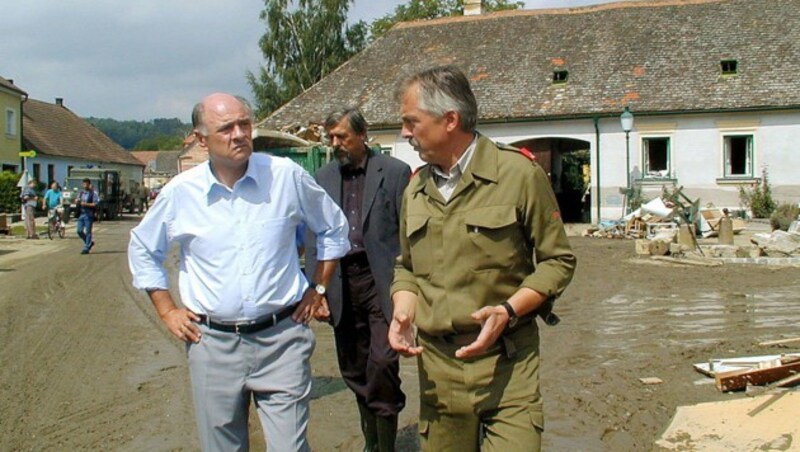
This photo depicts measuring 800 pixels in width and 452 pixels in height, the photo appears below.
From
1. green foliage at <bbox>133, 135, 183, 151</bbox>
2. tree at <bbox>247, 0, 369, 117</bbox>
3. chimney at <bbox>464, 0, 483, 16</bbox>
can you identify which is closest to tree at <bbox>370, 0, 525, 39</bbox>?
tree at <bbox>247, 0, 369, 117</bbox>

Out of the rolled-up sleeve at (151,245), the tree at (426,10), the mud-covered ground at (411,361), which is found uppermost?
the tree at (426,10)

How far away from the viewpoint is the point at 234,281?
11.6 feet

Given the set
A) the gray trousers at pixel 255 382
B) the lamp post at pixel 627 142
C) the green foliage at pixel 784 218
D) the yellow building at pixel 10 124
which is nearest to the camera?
the gray trousers at pixel 255 382

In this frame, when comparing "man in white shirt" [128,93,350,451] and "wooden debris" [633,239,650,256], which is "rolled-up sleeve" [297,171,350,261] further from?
"wooden debris" [633,239,650,256]

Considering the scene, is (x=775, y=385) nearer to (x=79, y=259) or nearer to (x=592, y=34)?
(x=79, y=259)

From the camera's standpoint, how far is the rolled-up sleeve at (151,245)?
3.65 metres

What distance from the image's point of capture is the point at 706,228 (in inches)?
803

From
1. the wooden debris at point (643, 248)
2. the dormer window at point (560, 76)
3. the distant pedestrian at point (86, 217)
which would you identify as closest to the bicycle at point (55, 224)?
the distant pedestrian at point (86, 217)

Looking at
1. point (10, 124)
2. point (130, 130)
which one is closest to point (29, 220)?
point (10, 124)

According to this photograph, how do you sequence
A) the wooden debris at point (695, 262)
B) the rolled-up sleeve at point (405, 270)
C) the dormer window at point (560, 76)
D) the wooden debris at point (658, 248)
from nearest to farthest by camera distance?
the rolled-up sleeve at point (405, 270) → the wooden debris at point (695, 262) → the wooden debris at point (658, 248) → the dormer window at point (560, 76)

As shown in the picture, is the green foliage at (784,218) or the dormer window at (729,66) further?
the dormer window at (729,66)

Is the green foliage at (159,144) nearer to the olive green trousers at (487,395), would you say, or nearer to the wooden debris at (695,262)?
the wooden debris at (695,262)

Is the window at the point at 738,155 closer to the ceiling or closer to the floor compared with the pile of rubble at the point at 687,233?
closer to the ceiling

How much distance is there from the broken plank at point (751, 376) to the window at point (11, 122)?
142 feet
